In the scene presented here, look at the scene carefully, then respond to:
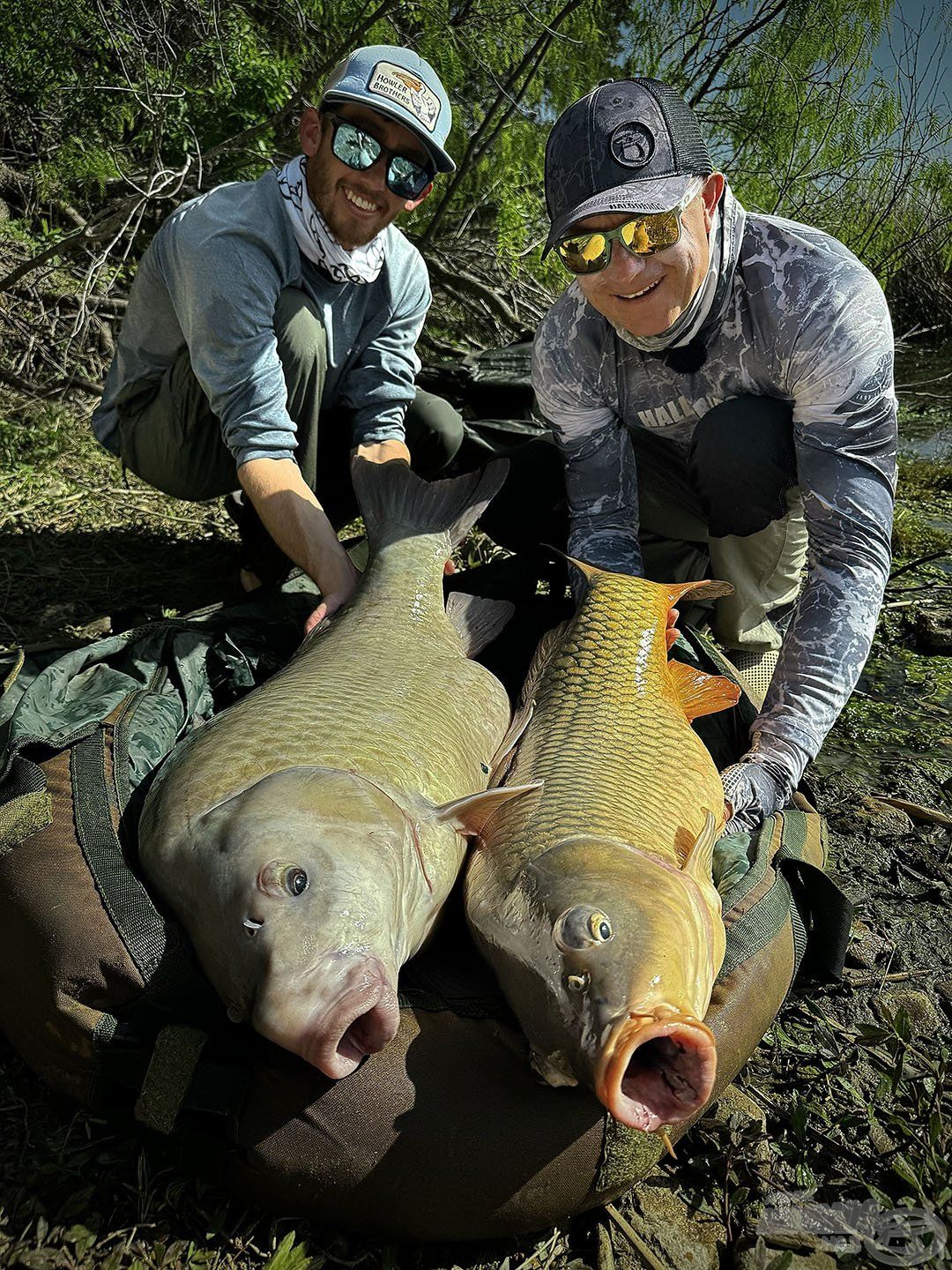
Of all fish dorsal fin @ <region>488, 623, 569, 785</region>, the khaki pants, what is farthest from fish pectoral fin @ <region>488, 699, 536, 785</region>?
the khaki pants

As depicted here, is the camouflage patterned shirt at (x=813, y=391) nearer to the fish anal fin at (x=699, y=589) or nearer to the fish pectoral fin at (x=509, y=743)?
the fish anal fin at (x=699, y=589)

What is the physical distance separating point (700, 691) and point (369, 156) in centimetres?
143

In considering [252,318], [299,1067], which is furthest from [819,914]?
[252,318]

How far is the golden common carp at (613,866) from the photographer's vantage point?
3.78 ft

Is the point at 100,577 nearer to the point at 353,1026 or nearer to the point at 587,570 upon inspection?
the point at 587,570

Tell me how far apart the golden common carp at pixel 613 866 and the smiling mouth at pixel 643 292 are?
54cm

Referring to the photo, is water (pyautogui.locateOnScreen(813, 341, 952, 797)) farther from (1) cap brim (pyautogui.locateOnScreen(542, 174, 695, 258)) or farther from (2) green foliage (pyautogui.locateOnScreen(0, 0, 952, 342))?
(2) green foliage (pyautogui.locateOnScreen(0, 0, 952, 342))

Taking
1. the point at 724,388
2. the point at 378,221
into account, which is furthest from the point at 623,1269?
the point at 378,221

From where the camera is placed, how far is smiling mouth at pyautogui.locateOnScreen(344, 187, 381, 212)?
239 centimetres

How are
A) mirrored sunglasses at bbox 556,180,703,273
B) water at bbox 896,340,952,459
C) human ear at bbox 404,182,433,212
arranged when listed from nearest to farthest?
mirrored sunglasses at bbox 556,180,703,273 → human ear at bbox 404,182,433,212 → water at bbox 896,340,952,459

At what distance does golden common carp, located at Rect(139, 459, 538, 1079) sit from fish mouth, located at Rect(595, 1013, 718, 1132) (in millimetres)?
280

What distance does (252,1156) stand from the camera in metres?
1.28

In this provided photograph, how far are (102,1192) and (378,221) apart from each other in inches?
82.3

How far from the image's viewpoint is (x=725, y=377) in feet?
7.18
